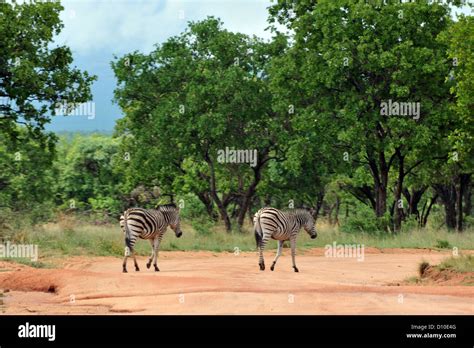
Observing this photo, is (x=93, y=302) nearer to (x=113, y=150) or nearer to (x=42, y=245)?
(x=42, y=245)

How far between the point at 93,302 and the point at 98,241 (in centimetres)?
1448

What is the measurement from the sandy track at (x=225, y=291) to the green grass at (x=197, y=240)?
3389 millimetres

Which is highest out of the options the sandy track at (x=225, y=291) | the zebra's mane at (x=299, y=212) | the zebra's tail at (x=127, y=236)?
the zebra's mane at (x=299, y=212)

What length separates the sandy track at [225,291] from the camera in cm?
1666

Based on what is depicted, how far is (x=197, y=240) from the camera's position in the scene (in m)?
37.6

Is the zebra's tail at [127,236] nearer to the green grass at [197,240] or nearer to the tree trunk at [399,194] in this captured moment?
the green grass at [197,240]

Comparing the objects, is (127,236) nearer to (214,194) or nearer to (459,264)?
(459,264)

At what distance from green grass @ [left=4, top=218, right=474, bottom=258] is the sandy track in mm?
3389

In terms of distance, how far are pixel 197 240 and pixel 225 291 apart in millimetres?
18707

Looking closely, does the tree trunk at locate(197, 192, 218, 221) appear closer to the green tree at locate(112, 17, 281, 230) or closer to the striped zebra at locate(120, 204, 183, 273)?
the green tree at locate(112, 17, 281, 230)

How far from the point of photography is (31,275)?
23.0 meters

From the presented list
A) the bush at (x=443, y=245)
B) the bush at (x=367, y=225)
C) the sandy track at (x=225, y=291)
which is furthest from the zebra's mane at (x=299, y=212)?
the bush at (x=367, y=225)

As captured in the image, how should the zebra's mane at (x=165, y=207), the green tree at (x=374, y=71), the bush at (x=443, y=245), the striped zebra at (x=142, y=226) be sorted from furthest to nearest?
the green tree at (x=374, y=71) < the bush at (x=443, y=245) < the zebra's mane at (x=165, y=207) < the striped zebra at (x=142, y=226)
